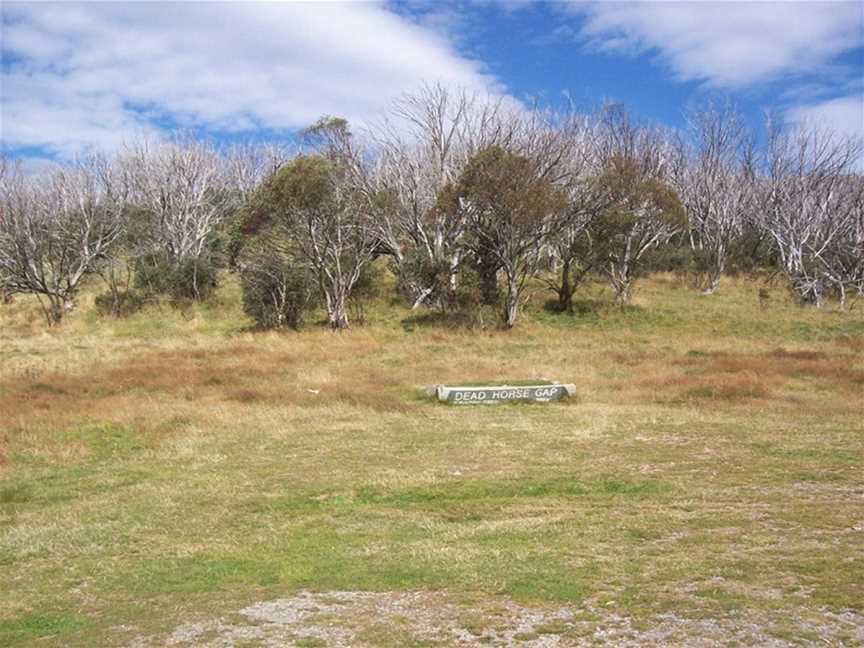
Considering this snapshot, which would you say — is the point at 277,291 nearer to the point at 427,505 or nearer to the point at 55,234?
the point at 55,234

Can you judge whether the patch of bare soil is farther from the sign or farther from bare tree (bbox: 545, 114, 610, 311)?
bare tree (bbox: 545, 114, 610, 311)

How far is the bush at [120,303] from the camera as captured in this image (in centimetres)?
4125

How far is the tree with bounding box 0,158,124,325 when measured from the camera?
3984 centimetres

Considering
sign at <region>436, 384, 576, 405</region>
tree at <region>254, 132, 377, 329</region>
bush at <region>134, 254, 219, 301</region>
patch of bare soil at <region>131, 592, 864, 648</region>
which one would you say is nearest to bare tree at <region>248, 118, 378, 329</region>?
tree at <region>254, 132, 377, 329</region>

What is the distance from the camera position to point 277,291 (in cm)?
3541

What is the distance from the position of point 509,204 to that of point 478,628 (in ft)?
90.9

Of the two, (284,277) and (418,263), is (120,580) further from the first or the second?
(418,263)

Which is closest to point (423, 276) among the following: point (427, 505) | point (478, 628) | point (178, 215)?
point (178, 215)

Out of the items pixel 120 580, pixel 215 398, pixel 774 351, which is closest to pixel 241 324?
pixel 215 398

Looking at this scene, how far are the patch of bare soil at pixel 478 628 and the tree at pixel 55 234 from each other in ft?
120

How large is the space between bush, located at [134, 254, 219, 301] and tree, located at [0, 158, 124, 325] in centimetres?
269

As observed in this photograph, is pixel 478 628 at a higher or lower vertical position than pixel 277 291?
lower

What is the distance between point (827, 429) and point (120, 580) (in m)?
13.2

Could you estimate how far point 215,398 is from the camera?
20.0 meters
